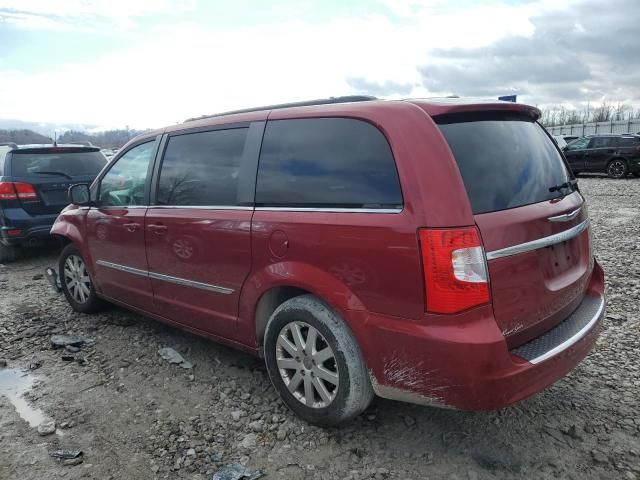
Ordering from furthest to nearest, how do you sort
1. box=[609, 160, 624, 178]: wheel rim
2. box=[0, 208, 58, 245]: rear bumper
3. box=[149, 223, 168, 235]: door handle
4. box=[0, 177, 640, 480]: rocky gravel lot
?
box=[609, 160, 624, 178]: wheel rim < box=[0, 208, 58, 245]: rear bumper < box=[149, 223, 168, 235]: door handle < box=[0, 177, 640, 480]: rocky gravel lot

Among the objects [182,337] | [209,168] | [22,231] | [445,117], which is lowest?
[182,337]

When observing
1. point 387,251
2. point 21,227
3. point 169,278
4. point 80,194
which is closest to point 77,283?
point 80,194

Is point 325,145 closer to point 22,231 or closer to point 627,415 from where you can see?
point 627,415

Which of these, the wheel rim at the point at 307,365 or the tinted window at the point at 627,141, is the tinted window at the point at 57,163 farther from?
the tinted window at the point at 627,141

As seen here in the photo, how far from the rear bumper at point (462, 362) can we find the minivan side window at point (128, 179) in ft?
7.83

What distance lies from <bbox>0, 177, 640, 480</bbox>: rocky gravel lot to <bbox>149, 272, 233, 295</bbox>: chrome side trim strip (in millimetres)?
646

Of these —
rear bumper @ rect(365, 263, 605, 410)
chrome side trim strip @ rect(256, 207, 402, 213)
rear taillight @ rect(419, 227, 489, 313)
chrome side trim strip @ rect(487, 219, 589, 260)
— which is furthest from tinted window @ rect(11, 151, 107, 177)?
chrome side trim strip @ rect(487, 219, 589, 260)

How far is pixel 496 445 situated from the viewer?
103 inches

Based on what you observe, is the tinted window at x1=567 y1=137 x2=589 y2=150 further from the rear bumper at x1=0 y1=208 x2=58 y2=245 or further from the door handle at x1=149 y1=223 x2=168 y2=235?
the door handle at x1=149 y1=223 x2=168 y2=235

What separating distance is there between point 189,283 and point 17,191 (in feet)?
15.6

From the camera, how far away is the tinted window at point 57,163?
22.9 feet

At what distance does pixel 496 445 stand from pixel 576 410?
64 cm

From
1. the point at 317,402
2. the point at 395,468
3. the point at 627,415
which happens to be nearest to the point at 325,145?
the point at 317,402

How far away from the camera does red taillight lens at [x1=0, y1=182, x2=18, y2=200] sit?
673cm
